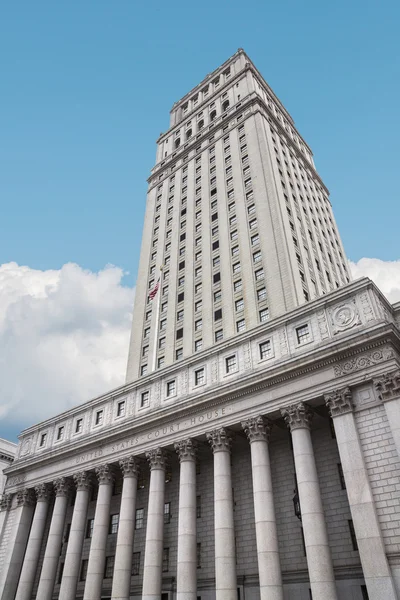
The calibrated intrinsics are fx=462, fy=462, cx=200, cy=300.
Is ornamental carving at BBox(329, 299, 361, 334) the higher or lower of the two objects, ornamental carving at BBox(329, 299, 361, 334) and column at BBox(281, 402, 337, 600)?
the higher

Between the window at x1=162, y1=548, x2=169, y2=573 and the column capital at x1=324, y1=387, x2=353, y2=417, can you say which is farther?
the window at x1=162, y1=548, x2=169, y2=573

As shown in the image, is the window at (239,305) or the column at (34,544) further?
the window at (239,305)

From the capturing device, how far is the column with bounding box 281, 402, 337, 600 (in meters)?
25.1

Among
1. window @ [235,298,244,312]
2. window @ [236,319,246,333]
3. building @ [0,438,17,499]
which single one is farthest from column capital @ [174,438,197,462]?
building @ [0,438,17,499]

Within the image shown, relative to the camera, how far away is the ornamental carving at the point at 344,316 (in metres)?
31.5

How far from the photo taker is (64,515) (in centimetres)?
4172

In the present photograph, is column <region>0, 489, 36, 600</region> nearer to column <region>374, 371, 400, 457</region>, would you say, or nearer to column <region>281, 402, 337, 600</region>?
column <region>281, 402, 337, 600</region>

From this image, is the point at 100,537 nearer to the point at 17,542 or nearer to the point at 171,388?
the point at 17,542

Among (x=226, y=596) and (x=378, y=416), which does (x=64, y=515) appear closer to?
(x=226, y=596)

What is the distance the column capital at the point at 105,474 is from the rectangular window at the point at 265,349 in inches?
672

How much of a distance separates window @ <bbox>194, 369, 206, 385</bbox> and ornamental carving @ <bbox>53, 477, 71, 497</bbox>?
16.4 m

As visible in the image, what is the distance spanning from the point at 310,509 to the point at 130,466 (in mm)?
16719

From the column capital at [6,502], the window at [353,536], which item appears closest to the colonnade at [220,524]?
the window at [353,536]

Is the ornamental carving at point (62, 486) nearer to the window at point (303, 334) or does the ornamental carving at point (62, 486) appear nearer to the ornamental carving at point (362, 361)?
the window at point (303, 334)
